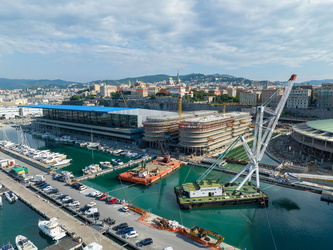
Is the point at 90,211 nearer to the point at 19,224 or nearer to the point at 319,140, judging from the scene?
the point at 19,224

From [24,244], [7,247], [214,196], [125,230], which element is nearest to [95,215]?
[125,230]

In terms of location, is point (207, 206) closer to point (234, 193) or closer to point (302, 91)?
point (234, 193)

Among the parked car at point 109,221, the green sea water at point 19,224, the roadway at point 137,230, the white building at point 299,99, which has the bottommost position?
the green sea water at point 19,224

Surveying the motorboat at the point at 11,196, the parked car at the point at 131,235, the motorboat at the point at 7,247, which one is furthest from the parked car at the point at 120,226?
the motorboat at the point at 11,196

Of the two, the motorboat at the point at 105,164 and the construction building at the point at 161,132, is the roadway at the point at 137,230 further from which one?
the construction building at the point at 161,132

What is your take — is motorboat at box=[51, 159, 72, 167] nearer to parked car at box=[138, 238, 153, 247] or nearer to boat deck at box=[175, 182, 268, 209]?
boat deck at box=[175, 182, 268, 209]

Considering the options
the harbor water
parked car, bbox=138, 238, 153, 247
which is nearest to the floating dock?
the harbor water

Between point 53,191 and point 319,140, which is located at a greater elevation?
point 319,140

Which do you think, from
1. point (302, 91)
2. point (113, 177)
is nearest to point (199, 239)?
point (113, 177)
